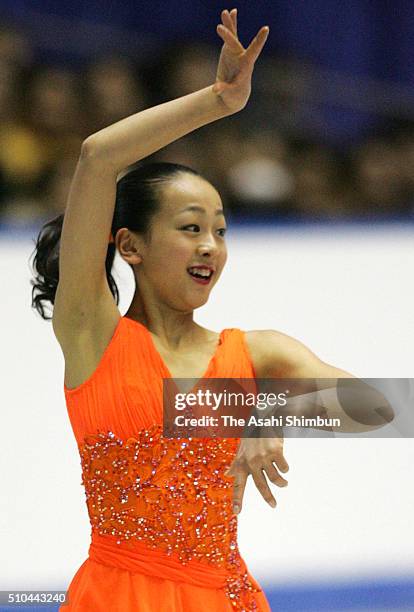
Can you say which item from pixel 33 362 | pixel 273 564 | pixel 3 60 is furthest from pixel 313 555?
pixel 3 60

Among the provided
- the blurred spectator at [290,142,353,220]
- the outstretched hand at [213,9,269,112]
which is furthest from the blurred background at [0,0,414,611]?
the outstretched hand at [213,9,269,112]

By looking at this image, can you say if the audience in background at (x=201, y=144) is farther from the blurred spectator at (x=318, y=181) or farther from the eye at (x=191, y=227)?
the eye at (x=191, y=227)

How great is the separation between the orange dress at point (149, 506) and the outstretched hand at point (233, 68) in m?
0.45

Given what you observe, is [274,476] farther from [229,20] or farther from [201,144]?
[201,144]

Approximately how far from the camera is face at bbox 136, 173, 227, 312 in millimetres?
1723

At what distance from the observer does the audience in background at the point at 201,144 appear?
2.49 metres

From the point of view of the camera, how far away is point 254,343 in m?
1.74

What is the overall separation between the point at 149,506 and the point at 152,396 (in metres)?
0.17

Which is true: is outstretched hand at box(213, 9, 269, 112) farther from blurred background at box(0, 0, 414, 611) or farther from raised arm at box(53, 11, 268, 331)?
blurred background at box(0, 0, 414, 611)

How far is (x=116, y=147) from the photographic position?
1.52 meters

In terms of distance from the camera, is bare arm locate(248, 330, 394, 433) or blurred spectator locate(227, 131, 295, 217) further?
blurred spectator locate(227, 131, 295, 217)

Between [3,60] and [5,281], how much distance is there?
61 centimetres

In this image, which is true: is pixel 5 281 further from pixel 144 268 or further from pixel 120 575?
pixel 120 575

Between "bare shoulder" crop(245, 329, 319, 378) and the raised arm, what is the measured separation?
11.5 inches
